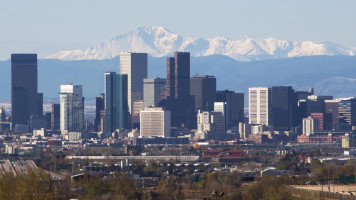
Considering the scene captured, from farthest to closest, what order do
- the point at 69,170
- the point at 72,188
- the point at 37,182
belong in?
the point at 69,170
the point at 72,188
the point at 37,182

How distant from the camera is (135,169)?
426 feet

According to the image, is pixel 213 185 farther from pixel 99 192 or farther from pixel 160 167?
pixel 160 167

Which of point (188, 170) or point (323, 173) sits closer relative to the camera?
point (323, 173)


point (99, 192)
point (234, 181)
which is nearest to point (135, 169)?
point (234, 181)

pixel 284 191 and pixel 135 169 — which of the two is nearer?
pixel 284 191

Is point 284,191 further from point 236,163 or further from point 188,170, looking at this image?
point 236,163

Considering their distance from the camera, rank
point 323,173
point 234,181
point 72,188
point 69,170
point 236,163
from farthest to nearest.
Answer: point 236,163 → point 69,170 → point 323,173 → point 234,181 → point 72,188

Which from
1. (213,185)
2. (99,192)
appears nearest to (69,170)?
(213,185)

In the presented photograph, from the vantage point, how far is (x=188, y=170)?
13200 cm

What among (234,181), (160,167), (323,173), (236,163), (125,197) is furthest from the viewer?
→ (236,163)

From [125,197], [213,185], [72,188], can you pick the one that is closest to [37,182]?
[125,197]

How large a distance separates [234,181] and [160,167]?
4646 cm

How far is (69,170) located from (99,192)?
170 ft

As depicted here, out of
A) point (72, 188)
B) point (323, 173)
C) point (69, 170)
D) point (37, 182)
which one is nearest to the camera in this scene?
point (37, 182)
